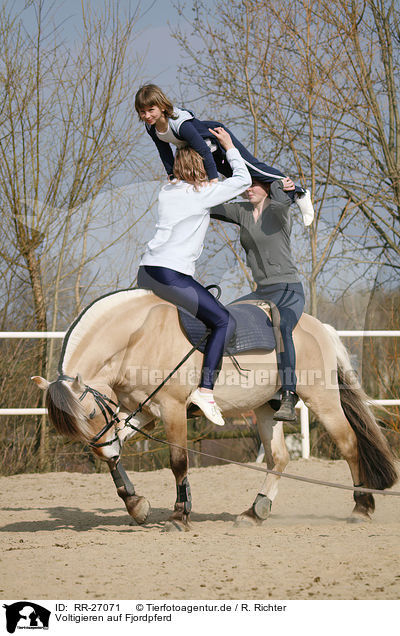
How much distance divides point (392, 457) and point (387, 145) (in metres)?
6.53

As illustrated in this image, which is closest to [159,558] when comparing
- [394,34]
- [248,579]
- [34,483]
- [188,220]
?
[248,579]

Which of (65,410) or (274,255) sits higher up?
(274,255)

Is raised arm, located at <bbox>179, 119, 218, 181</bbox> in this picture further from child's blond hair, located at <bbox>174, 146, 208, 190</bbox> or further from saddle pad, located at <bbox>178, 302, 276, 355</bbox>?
saddle pad, located at <bbox>178, 302, 276, 355</bbox>

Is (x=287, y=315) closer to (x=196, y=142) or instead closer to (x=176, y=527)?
(x=196, y=142)

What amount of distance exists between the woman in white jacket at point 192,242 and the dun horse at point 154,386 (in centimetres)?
15

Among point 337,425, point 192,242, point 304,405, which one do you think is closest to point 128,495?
point 337,425

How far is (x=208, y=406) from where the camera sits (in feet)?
13.0

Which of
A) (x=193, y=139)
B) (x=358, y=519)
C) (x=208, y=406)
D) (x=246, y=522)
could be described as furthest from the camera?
(x=358, y=519)

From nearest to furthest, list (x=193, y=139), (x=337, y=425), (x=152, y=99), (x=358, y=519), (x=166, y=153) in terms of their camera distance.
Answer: (x=152, y=99)
(x=193, y=139)
(x=166, y=153)
(x=358, y=519)
(x=337, y=425)

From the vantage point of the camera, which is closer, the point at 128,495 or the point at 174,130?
the point at 174,130

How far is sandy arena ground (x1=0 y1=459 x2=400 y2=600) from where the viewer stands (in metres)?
2.62

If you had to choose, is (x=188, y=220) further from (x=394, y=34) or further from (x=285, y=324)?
(x=394, y=34)

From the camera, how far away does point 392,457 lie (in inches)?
180
